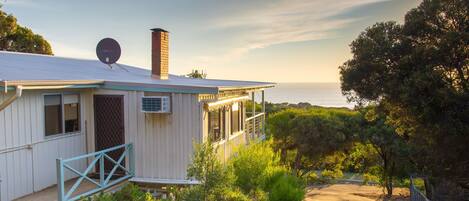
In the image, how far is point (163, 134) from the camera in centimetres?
1028

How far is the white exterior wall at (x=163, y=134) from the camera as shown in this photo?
10047 mm


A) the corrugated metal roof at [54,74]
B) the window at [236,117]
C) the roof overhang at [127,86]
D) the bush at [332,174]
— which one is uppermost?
the corrugated metal roof at [54,74]

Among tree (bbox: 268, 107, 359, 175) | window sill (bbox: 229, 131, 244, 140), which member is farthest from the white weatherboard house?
tree (bbox: 268, 107, 359, 175)

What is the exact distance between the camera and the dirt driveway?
2114 centimetres

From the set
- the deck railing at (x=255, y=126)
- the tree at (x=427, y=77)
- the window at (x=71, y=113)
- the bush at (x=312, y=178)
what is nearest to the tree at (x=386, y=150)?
the bush at (x=312, y=178)

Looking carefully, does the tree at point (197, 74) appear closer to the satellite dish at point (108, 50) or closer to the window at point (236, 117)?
the window at point (236, 117)

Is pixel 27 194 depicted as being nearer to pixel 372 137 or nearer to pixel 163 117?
pixel 163 117

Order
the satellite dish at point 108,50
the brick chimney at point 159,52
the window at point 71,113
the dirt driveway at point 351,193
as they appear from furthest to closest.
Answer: the dirt driveway at point 351,193 < the satellite dish at point 108,50 < the brick chimney at point 159,52 < the window at point 71,113

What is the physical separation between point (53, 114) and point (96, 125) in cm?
123

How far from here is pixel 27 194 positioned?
909cm

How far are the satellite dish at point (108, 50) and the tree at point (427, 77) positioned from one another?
308 inches

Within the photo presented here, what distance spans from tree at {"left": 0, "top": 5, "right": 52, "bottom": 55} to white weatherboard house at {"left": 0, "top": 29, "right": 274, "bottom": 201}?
1745 cm

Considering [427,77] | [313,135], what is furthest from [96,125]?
[313,135]

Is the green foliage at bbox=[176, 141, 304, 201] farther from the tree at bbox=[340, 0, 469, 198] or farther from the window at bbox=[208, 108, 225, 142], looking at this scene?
the tree at bbox=[340, 0, 469, 198]
